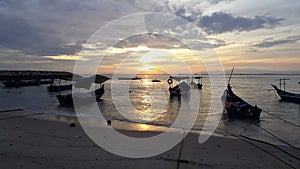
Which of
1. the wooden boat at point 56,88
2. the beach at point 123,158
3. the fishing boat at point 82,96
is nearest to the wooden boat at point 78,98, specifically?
the fishing boat at point 82,96

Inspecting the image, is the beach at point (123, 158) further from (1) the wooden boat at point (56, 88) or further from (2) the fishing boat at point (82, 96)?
(1) the wooden boat at point (56, 88)

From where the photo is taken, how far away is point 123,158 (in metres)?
7.26

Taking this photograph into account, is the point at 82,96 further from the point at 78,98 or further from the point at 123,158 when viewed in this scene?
the point at 123,158

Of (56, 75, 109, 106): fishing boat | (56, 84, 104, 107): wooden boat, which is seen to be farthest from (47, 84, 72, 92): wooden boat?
(56, 84, 104, 107): wooden boat

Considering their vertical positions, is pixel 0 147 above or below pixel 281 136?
above

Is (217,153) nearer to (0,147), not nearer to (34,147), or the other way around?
(34,147)

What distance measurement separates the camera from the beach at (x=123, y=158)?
264 inches

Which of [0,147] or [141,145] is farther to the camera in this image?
[141,145]

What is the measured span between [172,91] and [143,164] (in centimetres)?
3220

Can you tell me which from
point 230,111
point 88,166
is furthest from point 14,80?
point 88,166

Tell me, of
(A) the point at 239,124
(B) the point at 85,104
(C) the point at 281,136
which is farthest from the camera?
(B) the point at 85,104

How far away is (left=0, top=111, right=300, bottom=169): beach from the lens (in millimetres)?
6703

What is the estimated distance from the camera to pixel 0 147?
791 cm

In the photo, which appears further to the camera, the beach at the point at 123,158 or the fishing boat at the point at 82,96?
the fishing boat at the point at 82,96
